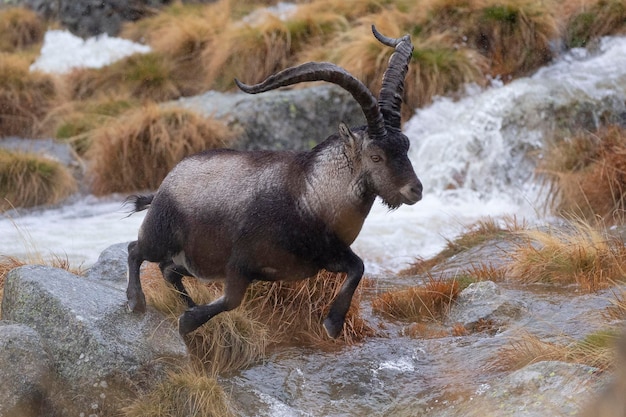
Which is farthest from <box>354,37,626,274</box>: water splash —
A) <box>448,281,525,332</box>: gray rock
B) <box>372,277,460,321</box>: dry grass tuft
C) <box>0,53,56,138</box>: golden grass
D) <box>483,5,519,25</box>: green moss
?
<box>0,53,56,138</box>: golden grass

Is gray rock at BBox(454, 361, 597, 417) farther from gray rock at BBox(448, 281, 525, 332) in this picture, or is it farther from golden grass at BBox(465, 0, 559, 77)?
golden grass at BBox(465, 0, 559, 77)

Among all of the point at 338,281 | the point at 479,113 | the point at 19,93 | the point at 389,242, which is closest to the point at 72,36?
the point at 19,93

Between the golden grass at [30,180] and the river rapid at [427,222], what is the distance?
19cm

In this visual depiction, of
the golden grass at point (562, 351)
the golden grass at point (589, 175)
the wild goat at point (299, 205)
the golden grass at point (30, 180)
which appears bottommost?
the golden grass at point (30, 180)

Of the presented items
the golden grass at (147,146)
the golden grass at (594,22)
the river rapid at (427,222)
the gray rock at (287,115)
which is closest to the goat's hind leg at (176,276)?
the river rapid at (427,222)

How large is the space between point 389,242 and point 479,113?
3.48 m

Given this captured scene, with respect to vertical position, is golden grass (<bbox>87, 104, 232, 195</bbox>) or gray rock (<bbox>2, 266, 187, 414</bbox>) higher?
gray rock (<bbox>2, 266, 187, 414</bbox>)

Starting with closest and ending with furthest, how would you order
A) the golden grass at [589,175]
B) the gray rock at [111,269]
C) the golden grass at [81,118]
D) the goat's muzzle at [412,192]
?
the goat's muzzle at [412,192] → the gray rock at [111,269] → the golden grass at [589,175] → the golden grass at [81,118]

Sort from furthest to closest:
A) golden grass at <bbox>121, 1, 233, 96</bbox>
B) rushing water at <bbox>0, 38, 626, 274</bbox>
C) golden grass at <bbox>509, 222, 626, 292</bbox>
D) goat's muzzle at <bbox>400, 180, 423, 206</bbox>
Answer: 1. golden grass at <bbox>121, 1, 233, 96</bbox>
2. rushing water at <bbox>0, 38, 626, 274</bbox>
3. golden grass at <bbox>509, 222, 626, 292</bbox>
4. goat's muzzle at <bbox>400, 180, 423, 206</bbox>

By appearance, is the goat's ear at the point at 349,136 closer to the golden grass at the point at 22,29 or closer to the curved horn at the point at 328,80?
the curved horn at the point at 328,80

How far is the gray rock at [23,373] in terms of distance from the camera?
527 cm

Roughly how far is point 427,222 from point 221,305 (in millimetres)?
6255

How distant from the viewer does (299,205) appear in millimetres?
5488

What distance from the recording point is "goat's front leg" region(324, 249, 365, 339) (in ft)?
17.9
